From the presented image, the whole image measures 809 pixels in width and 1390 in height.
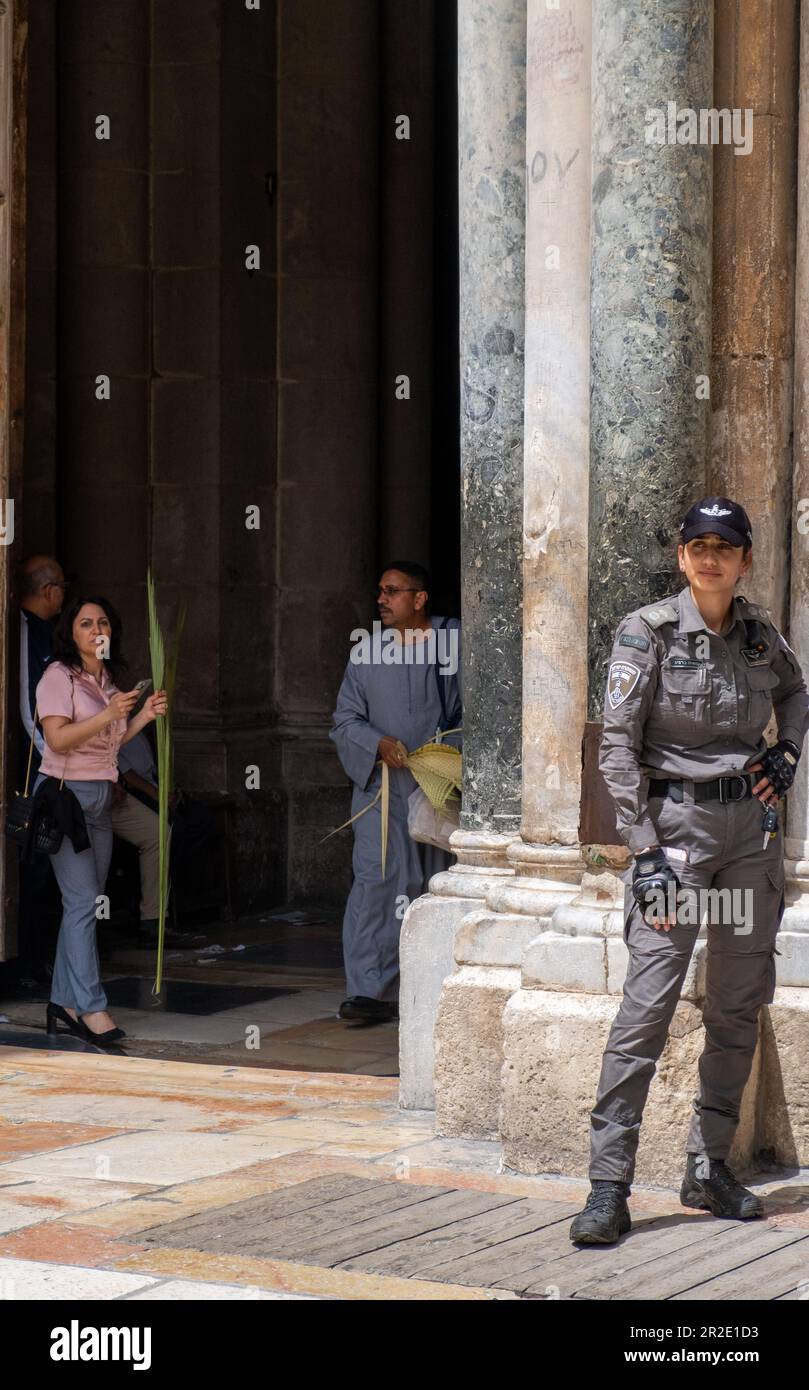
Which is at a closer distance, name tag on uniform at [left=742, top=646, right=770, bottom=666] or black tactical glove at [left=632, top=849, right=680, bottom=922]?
black tactical glove at [left=632, top=849, right=680, bottom=922]

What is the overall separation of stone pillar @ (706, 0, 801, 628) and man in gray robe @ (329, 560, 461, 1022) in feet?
8.88

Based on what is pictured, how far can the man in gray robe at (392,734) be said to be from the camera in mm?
8555

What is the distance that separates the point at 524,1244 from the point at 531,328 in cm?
278

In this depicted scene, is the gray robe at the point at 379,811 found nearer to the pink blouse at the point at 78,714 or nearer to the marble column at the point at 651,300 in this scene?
the pink blouse at the point at 78,714

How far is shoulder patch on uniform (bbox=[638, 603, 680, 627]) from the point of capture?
5.23 metres

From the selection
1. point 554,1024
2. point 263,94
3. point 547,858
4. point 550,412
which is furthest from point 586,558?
point 263,94

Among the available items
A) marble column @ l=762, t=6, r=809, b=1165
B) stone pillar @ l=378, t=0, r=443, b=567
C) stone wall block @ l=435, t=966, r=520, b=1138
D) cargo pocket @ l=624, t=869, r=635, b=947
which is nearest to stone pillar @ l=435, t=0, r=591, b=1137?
stone wall block @ l=435, t=966, r=520, b=1138

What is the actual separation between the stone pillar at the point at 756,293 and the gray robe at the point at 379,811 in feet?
9.24

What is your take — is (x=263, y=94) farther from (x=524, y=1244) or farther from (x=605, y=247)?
(x=524, y=1244)

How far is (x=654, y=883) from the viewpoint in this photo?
5.08 meters

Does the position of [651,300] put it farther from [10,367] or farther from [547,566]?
[10,367]

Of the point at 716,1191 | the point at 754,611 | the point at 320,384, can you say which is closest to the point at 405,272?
the point at 320,384

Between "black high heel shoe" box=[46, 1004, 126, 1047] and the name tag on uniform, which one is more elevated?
→ the name tag on uniform

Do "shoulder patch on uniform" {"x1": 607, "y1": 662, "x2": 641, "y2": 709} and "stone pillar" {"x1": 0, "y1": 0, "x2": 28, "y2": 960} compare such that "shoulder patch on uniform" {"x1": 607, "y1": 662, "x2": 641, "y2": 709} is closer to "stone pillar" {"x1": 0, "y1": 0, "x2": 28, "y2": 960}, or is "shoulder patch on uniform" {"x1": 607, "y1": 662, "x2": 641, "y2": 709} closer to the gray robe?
the gray robe
